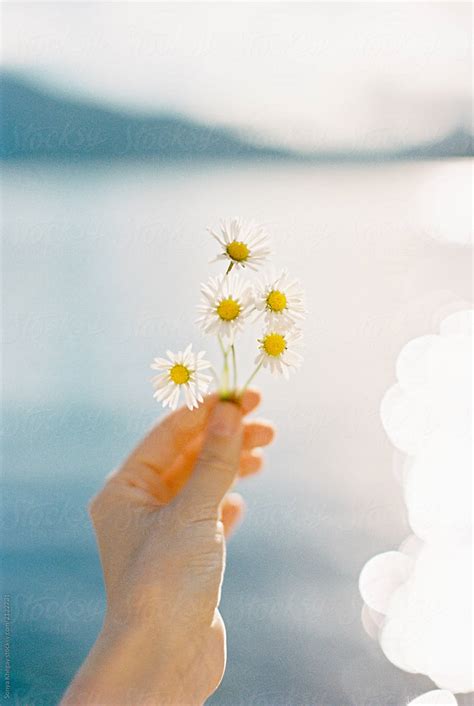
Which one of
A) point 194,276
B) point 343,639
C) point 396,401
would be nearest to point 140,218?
point 194,276

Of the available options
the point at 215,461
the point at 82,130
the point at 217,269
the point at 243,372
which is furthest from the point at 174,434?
the point at 82,130

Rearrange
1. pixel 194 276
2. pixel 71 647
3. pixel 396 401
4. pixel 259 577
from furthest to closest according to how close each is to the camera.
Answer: pixel 194 276 < pixel 396 401 < pixel 259 577 < pixel 71 647

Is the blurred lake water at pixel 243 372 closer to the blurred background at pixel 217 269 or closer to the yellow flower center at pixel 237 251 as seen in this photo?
the blurred background at pixel 217 269

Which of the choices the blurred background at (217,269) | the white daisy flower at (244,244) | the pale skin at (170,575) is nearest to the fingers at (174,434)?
the pale skin at (170,575)

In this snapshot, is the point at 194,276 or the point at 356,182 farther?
the point at 356,182

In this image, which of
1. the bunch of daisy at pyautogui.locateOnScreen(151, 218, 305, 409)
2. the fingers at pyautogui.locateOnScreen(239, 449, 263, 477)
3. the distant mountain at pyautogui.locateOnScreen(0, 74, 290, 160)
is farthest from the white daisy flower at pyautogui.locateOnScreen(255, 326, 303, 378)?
the distant mountain at pyautogui.locateOnScreen(0, 74, 290, 160)

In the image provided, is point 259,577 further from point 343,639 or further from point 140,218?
point 140,218

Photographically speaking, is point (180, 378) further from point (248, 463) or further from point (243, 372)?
point (243, 372)
